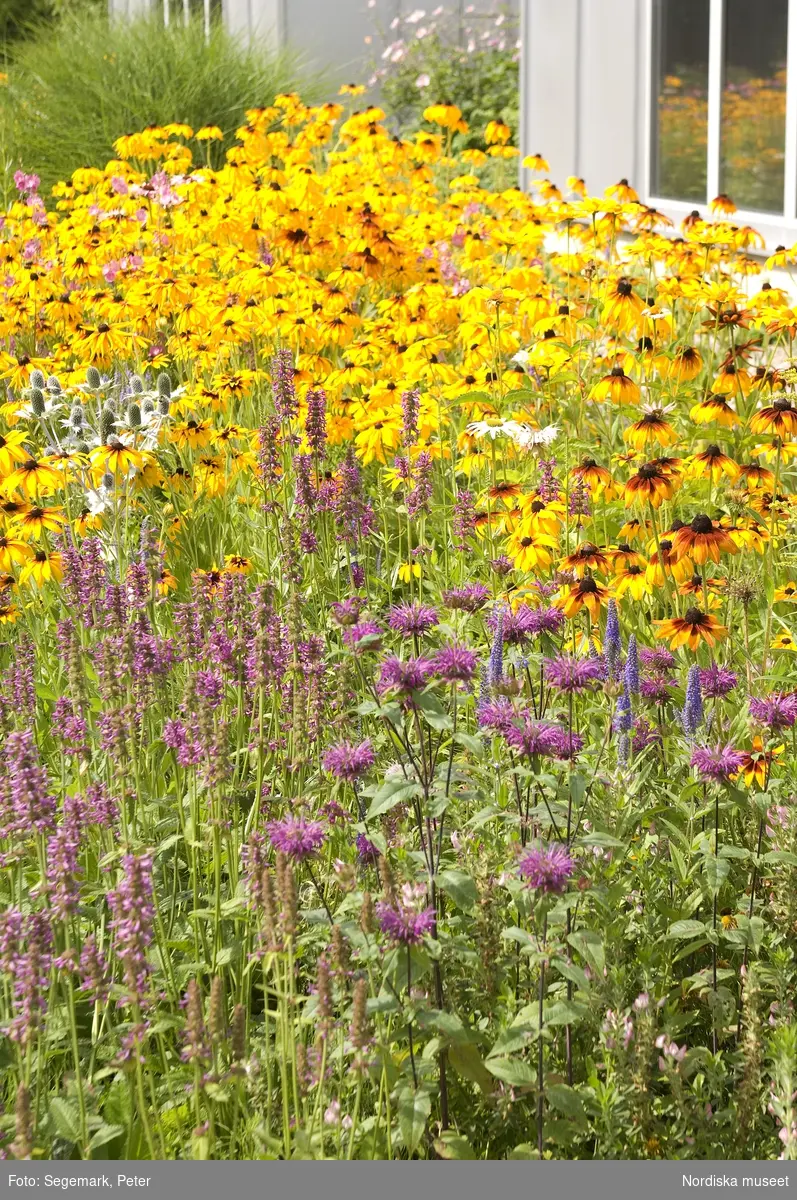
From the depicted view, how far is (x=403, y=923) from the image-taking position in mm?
1830

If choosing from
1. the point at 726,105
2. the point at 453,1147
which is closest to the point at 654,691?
the point at 453,1147

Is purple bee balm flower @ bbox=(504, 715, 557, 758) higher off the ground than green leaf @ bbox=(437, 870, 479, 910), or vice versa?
purple bee balm flower @ bbox=(504, 715, 557, 758)

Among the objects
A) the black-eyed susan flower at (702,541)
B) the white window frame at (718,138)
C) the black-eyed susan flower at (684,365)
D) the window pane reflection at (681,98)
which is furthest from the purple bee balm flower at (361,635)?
the window pane reflection at (681,98)

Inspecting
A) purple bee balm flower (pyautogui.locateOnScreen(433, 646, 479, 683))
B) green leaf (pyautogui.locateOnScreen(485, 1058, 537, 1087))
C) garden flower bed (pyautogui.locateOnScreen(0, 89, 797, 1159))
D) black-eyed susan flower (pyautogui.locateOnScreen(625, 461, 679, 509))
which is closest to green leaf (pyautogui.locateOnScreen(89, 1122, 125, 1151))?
garden flower bed (pyautogui.locateOnScreen(0, 89, 797, 1159))

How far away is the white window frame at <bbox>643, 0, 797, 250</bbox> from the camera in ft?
23.1

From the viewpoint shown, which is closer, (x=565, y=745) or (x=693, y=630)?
(x=565, y=745)

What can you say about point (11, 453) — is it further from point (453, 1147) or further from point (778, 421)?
point (453, 1147)

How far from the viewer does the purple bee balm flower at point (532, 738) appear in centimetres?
198

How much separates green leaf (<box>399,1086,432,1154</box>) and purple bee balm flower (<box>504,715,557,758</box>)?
19.1 inches

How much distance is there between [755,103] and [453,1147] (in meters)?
6.65

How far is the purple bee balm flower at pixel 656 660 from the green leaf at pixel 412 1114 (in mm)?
1044

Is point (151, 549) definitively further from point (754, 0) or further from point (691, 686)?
point (754, 0)

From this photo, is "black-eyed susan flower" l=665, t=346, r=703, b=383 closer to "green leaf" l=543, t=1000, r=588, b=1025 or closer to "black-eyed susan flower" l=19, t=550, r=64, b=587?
"black-eyed susan flower" l=19, t=550, r=64, b=587

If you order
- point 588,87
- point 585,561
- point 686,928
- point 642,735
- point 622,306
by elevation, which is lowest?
point 686,928
